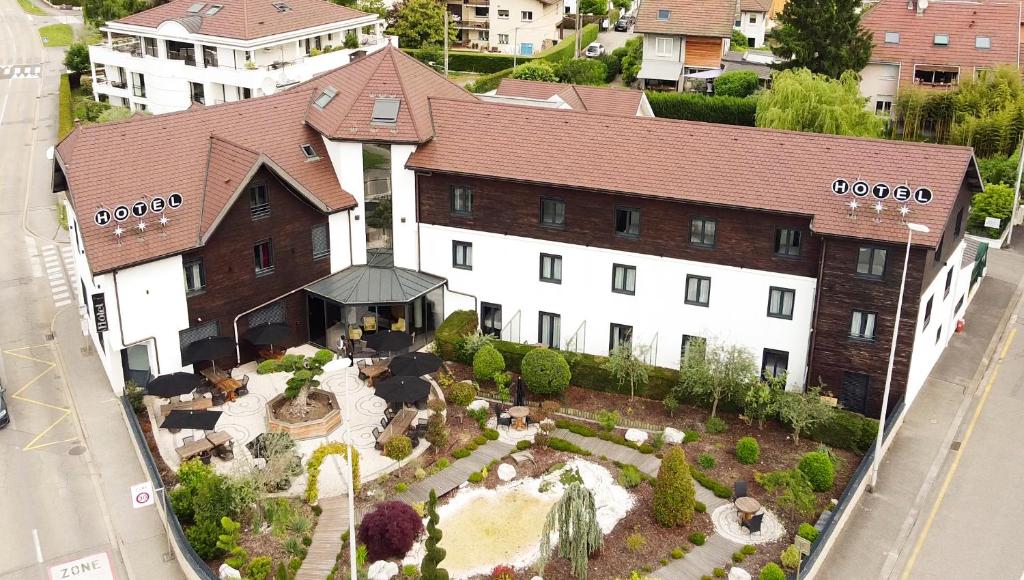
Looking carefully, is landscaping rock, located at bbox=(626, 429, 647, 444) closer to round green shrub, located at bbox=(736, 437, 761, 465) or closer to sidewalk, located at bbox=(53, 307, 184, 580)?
round green shrub, located at bbox=(736, 437, 761, 465)

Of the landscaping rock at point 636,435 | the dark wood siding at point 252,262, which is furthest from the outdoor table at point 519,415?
the dark wood siding at point 252,262

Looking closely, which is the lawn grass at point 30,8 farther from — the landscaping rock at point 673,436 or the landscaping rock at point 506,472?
the landscaping rock at point 673,436

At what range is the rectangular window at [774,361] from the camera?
49.7m

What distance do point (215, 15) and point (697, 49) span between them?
152ft

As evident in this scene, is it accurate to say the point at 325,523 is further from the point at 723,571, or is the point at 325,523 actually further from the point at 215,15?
the point at 215,15

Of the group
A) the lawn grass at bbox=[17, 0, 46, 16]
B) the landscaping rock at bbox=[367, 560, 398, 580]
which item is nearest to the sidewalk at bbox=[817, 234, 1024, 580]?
the landscaping rock at bbox=[367, 560, 398, 580]

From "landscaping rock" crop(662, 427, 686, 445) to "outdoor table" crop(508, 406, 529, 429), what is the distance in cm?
657

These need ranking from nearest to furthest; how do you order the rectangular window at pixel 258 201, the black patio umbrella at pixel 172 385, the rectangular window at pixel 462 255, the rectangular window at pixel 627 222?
the black patio umbrella at pixel 172 385 < the rectangular window at pixel 627 222 < the rectangular window at pixel 258 201 < the rectangular window at pixel 462 255

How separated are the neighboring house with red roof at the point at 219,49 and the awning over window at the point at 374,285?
34309 millimetres

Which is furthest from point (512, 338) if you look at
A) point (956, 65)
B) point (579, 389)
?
point (956, 65)

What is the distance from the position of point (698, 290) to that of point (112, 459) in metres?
29.1

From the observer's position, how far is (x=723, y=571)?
37.5 meters

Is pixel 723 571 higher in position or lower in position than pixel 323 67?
lower

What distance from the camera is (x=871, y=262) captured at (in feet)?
151
